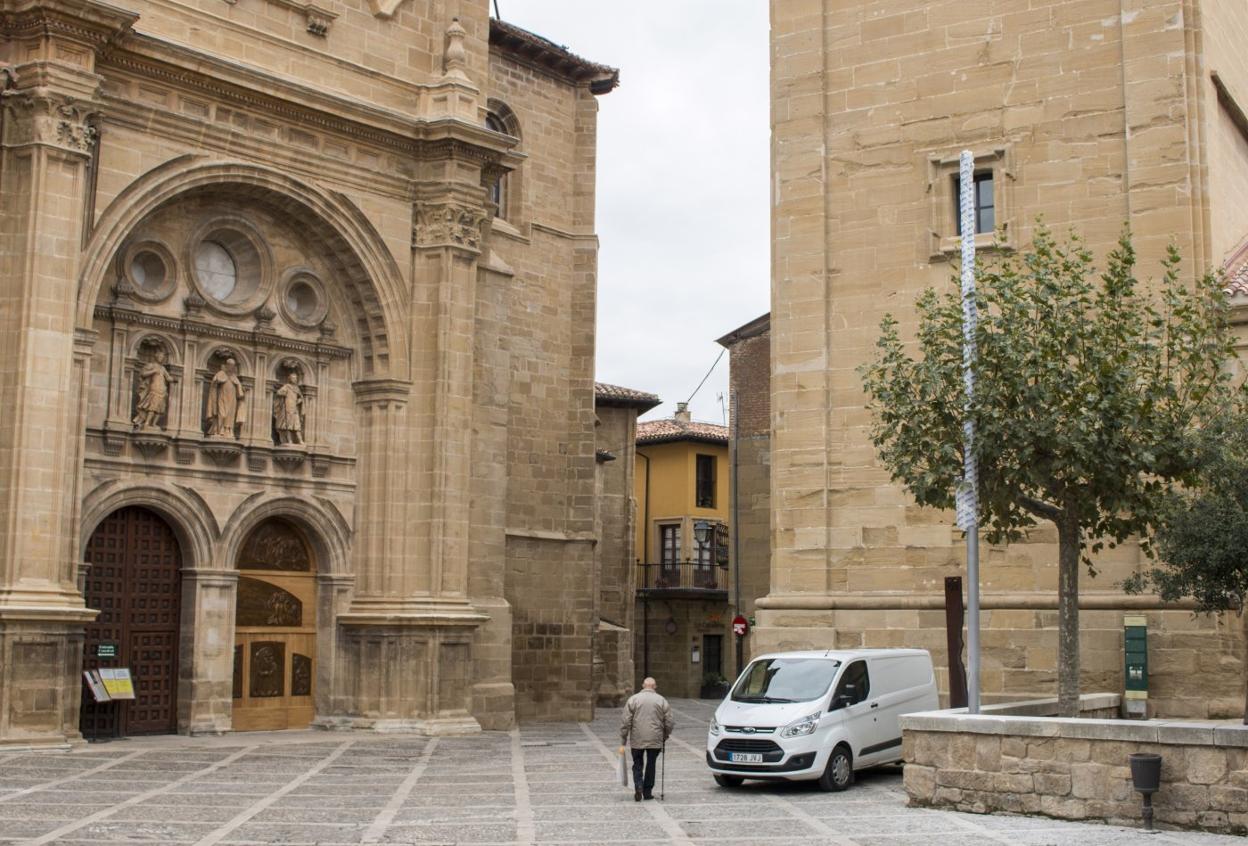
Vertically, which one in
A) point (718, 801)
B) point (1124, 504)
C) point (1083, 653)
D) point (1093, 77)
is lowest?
point (718, 801)

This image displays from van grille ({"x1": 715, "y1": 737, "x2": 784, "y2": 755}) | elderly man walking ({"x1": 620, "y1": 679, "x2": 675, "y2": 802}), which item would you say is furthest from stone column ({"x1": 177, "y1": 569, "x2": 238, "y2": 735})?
van grille ({"x1": 715, "y1": 737, "x2": 784, "y2": 755})

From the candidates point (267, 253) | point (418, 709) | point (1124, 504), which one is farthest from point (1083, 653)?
point (267, 253)

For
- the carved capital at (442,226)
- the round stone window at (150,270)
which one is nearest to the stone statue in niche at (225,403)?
the round stone window at (150,270)

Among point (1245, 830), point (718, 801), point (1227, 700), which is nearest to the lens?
point (1245, 830)

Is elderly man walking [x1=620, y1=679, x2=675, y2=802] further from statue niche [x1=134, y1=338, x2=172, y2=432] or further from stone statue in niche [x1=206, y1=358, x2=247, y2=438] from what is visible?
stone statue in niche [x1=206, y1=358, x2=247, y2=438]

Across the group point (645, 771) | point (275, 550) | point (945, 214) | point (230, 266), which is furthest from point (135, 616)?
point (945, 214)

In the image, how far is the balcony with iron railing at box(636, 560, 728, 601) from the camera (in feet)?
168

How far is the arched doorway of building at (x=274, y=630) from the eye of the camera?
25.5 meters

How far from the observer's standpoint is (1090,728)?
1437cm

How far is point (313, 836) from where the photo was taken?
45.5 feet

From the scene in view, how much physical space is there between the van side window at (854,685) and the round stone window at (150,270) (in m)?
12.9

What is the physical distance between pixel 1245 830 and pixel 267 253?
1845 cm

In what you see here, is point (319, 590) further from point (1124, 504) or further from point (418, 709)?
point (1124, 504)

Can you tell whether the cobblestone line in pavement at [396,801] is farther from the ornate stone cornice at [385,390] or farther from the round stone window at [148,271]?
the round stone window at [148,271]
